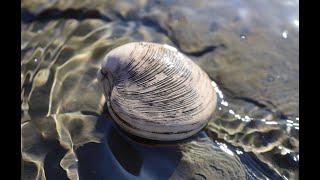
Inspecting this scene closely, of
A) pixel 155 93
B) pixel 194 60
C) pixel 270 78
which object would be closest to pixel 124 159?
pixel 155 93

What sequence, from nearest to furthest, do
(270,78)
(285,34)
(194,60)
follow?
(270,78) → (194,60) → (285,34)

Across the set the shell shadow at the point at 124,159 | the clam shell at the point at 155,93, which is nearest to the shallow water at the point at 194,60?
the shell shadow at the point at 124,159

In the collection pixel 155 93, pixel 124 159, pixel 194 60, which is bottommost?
pixel 124 159

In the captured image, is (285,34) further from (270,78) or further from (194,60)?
(194,60)

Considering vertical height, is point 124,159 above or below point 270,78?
below

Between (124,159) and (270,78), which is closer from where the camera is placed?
(124,159)

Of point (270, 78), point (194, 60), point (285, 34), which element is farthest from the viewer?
point (285, 34)

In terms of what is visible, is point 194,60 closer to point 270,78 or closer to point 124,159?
point 270,78
